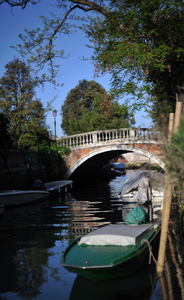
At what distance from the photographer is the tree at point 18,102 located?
17.7m

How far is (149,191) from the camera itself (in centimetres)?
1110

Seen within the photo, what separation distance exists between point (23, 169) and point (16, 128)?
178 inches

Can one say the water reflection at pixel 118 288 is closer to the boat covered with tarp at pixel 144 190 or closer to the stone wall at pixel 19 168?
the boat covered with tarp at pixel 144 190

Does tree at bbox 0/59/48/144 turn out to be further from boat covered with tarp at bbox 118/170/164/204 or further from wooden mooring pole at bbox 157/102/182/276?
wooden mooring pole at bbox 157/102/182/276

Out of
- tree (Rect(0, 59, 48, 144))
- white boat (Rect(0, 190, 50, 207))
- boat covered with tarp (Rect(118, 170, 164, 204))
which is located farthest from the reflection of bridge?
white boat (Rect(0, 190, 50, 207))

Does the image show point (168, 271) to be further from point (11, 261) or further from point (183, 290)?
point (11, 261)

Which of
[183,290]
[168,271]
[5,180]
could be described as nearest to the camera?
[183,290]

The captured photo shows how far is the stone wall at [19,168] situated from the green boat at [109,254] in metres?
8.14

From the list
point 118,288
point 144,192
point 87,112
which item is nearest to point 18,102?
point 87,112

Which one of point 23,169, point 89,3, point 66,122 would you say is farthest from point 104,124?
point 89,3

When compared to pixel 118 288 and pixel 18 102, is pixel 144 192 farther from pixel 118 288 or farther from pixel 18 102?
pixel 18 102

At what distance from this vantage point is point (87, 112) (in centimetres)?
2797

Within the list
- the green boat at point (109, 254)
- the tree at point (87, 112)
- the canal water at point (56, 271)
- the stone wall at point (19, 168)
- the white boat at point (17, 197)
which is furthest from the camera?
the tree at point (87, 112)

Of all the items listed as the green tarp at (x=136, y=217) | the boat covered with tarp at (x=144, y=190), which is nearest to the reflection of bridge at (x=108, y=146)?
the boat covered with tarp at (x=144, y=190)
